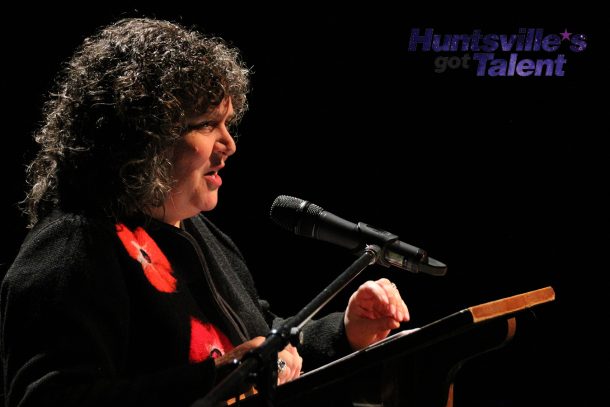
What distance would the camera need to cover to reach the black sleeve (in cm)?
120

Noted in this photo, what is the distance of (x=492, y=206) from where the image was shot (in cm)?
278

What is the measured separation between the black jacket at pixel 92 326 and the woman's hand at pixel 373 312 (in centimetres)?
29

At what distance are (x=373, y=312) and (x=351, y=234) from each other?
12.9 inches

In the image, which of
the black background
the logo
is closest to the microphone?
the black background

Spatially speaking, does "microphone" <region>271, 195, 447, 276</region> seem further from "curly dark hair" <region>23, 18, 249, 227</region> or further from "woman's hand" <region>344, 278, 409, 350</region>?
"curly dark hair" <region>23, 18, 249, 227</region>

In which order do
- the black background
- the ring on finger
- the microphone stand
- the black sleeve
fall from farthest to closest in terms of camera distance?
the black background
the ring on finger
the black sleeve
the microphone stand

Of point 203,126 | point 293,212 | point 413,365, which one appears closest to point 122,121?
point 203,126

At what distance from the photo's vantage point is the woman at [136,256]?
1.24 m

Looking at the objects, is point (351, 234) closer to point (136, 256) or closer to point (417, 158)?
point (136, 256)

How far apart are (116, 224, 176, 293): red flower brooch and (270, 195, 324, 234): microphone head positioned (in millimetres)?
271

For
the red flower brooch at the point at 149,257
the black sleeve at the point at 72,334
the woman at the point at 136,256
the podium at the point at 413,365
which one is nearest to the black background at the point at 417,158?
the woman at the point at 136,256

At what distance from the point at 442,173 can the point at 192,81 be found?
1501 mm

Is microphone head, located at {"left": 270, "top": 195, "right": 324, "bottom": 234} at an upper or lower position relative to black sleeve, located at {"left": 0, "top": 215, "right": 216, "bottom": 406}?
upper

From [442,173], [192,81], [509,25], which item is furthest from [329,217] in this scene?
[509,25]
